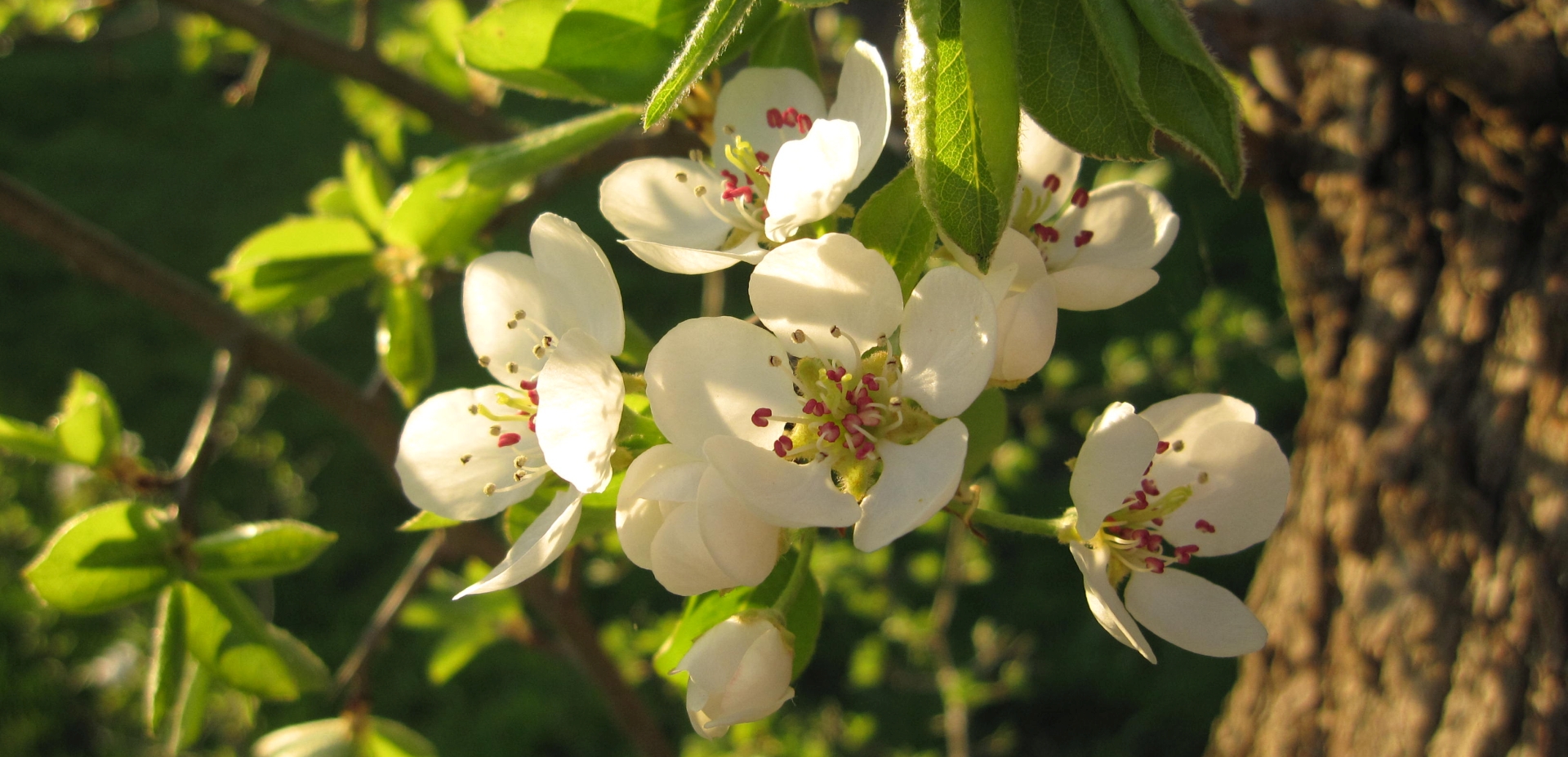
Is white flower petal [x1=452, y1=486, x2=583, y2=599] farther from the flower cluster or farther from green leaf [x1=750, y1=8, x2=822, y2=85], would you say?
green leaf [x1=750, y1=8, x2=822, y2=85]

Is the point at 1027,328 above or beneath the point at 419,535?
above

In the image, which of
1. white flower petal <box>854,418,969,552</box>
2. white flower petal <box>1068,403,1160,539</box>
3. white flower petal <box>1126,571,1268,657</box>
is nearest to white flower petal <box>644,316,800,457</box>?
white flower petal <box>854,418,969,552</box>

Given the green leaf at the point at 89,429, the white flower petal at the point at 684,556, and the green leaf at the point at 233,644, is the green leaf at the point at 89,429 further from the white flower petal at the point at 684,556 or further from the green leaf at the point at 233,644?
the white flower petal at the point at 684,556

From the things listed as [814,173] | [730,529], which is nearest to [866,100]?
[814,173]

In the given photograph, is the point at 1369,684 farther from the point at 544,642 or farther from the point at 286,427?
the point at 286,427

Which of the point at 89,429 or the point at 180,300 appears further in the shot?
the point at 180,300

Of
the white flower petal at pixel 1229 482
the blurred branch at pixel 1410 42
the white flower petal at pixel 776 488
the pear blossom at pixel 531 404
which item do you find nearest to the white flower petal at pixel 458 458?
the pear blossom at pixel 531 404

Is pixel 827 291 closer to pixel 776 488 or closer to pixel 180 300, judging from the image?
pixel 776 488
